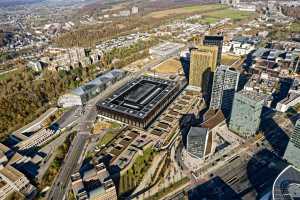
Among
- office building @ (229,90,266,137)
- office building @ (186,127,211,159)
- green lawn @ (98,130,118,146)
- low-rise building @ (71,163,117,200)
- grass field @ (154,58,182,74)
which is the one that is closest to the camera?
low-rise building @ (71,163,117,200)

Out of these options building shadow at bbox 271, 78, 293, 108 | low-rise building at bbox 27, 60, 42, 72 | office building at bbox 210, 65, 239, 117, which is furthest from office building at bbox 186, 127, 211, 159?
low-rise building at bbox 27, 60, 42, 72

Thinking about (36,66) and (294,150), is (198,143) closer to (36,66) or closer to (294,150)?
(294,150)

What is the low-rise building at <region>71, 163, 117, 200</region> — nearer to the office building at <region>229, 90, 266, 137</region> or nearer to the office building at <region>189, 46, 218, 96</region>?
the office building at <region>229, 90, 266, 137</region>

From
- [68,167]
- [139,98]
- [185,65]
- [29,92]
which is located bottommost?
[68,167]

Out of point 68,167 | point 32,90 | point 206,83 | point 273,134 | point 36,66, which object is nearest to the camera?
point 68,167

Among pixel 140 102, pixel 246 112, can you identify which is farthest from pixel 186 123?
pixel 246 112

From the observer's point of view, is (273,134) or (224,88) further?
(224,88)

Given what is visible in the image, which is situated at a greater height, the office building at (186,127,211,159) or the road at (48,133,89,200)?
the office building at (186,127,211,159)

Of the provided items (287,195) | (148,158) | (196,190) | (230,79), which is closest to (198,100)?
(230,79)

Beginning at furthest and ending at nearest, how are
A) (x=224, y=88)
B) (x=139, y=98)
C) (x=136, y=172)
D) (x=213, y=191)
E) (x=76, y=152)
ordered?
(x=139, y=98)
(x=224, y=88)
(x=76, y=152)
(x=136, y=172)
(x=213, y=191)
